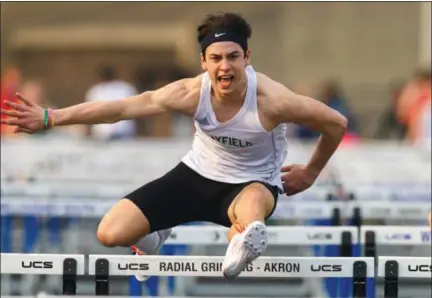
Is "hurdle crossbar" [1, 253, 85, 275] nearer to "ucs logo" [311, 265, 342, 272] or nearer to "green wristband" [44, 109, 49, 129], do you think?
"green wristband" [44, 109, 49, 129]

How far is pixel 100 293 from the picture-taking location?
6.16m

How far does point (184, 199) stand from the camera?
7.18m

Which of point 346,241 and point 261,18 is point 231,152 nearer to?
point 346,241

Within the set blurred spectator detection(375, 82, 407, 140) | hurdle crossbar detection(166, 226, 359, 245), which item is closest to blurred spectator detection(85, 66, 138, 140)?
blurred spectator detection(375, 82, 407, 140)

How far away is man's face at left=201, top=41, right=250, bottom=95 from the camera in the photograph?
6.73 m

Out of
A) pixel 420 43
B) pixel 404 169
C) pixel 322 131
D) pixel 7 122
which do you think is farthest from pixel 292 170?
pixel 420 43

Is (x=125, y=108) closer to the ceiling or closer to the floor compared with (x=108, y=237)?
closer to the ceiling

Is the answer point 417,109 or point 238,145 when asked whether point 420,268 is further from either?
point 417,109

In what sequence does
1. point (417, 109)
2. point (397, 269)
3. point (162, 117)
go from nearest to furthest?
point (397, 269), point (417, 109), point (162, 117)

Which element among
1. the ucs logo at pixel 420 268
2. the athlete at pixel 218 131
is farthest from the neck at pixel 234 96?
the ucs logo at pixel 420 268

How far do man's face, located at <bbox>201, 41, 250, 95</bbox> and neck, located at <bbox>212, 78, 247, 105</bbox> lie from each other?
3cm

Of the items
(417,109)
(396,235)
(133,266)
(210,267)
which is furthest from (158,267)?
(417,109)

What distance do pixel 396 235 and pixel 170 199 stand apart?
155 centimetres

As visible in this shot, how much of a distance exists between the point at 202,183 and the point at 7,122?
47.1 inches
